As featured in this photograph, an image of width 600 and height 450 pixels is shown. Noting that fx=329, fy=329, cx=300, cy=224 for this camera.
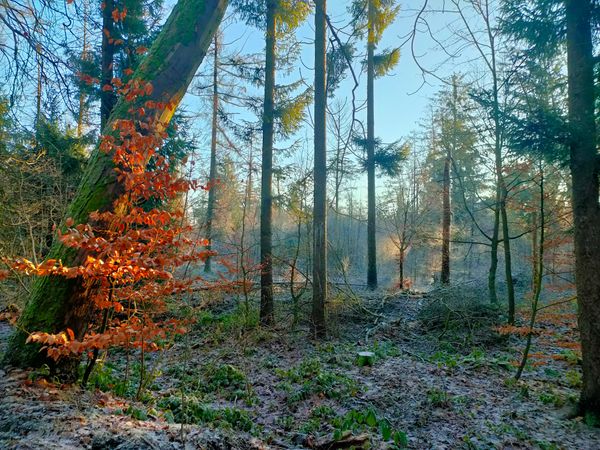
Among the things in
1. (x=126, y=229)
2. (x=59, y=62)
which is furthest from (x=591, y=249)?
(x=59, y=62)

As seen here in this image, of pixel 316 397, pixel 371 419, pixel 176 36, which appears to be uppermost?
pixel 176 36

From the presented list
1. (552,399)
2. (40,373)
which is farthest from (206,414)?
(552,399)

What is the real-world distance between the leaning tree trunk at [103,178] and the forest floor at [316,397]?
41cm

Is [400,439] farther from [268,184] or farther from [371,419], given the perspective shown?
[268,184]

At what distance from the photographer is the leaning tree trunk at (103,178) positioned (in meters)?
2.74

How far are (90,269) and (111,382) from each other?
2027mm

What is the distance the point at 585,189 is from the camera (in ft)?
12.3

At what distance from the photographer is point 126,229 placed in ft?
10.1

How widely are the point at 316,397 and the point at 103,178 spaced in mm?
3696

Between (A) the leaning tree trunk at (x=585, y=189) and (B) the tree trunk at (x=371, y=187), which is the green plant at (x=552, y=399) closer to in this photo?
(A) the leaning tree trunk at (x=585, y=189)

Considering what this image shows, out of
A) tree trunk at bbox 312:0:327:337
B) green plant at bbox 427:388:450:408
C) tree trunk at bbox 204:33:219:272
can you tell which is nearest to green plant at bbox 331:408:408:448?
green plant at bbox 427:388:450:408

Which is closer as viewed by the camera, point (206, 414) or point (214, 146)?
point (206, 414)

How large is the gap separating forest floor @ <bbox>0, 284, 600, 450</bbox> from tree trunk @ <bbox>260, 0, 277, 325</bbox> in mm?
746

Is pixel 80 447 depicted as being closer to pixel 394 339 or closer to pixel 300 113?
pixel 394 339
